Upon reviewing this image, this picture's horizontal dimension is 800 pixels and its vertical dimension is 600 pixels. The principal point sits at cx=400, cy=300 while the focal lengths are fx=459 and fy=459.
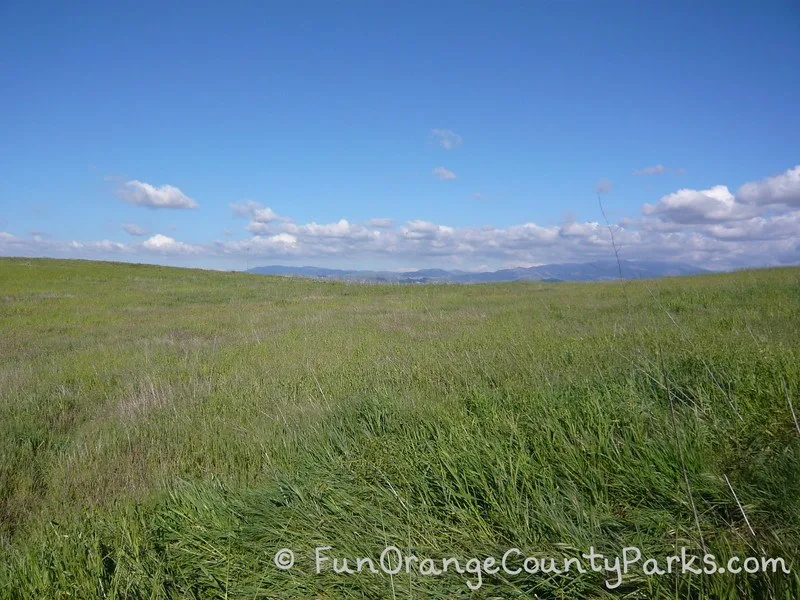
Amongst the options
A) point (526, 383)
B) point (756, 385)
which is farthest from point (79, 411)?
point (756, 385)

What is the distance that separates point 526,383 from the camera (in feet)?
14.7

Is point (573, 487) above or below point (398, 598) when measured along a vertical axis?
above

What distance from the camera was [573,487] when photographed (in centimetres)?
245

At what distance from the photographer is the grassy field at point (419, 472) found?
2.15m

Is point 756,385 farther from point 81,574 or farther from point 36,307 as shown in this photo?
point 36,307

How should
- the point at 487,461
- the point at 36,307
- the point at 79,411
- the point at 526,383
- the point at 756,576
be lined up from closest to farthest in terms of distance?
the point at 756,576, the point at 487,461, the point at 526,383, the point at 79,411, the point at 36,307

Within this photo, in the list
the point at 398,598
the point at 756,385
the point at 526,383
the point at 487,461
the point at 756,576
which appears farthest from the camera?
the point at 526,383

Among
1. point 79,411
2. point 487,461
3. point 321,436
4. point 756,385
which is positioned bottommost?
point 79,411

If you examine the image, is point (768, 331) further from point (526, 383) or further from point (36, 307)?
point (36, 307)

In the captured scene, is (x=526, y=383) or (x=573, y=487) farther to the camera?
(x=526, y=383)

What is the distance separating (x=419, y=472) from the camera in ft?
9.43

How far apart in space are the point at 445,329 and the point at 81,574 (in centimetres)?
872

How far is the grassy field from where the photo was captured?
215 centimetres

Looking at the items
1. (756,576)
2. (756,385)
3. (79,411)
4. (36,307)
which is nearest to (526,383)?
(756,385)
